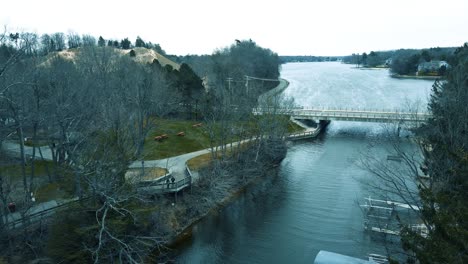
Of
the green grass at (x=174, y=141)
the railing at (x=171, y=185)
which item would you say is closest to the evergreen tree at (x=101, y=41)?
the green grass at (x=174, y=141)

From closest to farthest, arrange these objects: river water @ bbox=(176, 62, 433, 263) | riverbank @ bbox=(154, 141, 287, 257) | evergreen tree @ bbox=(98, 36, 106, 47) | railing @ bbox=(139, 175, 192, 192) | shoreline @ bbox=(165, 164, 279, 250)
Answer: river water @ bbox=(176, 62, 433, 263) → shoreline @ bbox=(165, 164, 279, 250) → riverbank @ bbox=(154, 141, 287, 257) → railing @ bbox=(139, 175, 192, 192) → evergreen tree @ bbox=(98, 36, 106, 47)

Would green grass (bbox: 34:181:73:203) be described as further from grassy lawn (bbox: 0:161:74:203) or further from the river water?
the river water

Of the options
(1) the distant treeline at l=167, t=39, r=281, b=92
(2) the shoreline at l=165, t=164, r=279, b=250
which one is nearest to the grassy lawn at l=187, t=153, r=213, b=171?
(2) the shoreline at l=165, t=164, r=279, b=250

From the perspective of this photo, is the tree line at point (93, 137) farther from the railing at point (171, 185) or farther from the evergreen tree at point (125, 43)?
the evergreen tree at point (125, 43)

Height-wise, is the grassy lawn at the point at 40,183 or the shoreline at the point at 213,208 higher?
the grassy lawn at the point at 40,183

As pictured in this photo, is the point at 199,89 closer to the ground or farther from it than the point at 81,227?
farther from it

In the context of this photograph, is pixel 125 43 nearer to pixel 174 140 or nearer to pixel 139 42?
pixel 139 42

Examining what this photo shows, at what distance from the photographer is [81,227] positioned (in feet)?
40.9

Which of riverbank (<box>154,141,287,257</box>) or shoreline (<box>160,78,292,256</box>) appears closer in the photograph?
shoreline (<box>160,78,292,256</box>)

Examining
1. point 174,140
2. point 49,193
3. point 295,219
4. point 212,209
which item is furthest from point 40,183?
point 295,219

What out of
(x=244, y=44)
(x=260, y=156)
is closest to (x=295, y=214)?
(x=260, y=156)

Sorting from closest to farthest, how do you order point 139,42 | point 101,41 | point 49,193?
point 49,193
point 101,41
point 139,42

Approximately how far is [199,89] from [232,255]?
2457 cm

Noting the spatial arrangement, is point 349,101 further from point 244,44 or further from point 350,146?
point 244,44
